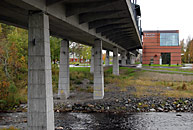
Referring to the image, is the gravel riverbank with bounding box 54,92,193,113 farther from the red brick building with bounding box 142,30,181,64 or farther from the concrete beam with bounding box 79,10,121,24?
the red brick building with bounding box 142,30,181,64

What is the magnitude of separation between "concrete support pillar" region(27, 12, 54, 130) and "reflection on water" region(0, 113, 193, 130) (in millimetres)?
3794

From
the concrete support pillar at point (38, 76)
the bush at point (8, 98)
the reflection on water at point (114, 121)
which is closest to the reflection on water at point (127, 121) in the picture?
the reflection on water at point (114, 121)

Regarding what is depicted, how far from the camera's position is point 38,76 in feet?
36.3

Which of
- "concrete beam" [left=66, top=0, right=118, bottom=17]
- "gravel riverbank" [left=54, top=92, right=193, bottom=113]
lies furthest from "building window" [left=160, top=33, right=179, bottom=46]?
"concrete beam" [left=66, top=0, right=118, bottom=17]

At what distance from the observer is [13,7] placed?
35.5ft

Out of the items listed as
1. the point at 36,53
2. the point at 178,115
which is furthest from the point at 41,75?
the point at 178,115

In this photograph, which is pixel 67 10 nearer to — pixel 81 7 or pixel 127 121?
pixel 81 7

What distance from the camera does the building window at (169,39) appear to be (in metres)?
80.1

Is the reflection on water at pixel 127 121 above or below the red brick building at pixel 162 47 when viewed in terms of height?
below

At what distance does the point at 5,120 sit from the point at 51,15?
381 inches

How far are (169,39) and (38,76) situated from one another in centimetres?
7809

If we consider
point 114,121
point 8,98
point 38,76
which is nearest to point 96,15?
point 38,76

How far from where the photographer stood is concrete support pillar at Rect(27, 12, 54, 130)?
36.2 feet

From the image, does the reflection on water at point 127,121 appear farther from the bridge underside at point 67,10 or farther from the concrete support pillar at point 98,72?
the bridge underside at point 67,10
